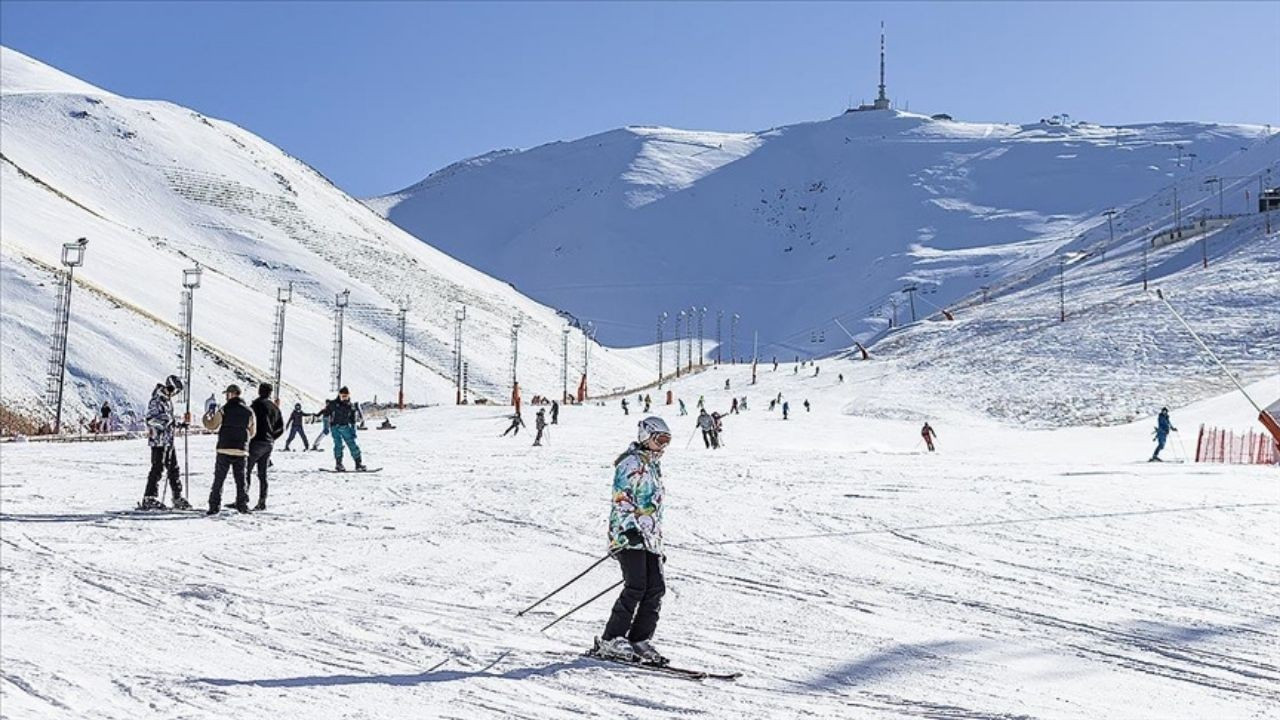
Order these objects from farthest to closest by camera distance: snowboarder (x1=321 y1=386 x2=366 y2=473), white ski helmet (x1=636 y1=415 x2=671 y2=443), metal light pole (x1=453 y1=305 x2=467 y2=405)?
metal light pole (x1=453 y1=305 x2=467 y2=405) < snowboarder (x1=321 y1=386 x2=366 y2=473) < white ski helmet (x1=636 y1=415 x2=671 y2=443)

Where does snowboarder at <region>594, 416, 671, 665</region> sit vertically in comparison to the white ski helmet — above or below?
below

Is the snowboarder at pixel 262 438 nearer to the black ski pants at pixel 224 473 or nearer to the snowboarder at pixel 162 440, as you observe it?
the black ski pants at pixel 224 473

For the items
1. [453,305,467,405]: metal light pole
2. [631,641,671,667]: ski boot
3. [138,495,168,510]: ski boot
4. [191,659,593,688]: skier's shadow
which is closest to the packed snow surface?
[191,659,593,688]: skier's shadow

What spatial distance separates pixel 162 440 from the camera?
52.2 ft

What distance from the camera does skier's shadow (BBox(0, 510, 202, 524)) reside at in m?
15.6

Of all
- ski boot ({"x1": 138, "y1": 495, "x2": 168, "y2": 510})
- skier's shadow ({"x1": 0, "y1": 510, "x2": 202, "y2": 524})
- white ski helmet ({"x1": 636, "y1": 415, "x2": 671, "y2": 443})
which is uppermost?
white ski helmet ({"x1": 636, "y1": 415, "x2": 671, "y2": 443})

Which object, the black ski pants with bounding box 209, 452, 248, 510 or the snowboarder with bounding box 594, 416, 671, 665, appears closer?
the snowboarder with bounding box 594, 416, 671, 665

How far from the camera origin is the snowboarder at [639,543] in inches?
329

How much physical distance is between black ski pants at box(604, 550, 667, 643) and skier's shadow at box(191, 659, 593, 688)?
43cm

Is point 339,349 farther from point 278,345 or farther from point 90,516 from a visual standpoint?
point 90,516

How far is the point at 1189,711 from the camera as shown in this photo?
7.58 meters

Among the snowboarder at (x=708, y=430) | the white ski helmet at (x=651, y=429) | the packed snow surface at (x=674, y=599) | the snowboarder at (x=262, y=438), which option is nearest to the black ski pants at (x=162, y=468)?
the packed snow surface at (x=674, y=599)

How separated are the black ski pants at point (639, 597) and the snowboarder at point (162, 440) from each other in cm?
892

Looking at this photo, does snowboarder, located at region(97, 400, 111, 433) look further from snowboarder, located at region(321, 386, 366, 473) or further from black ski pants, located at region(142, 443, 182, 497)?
black ski pants, located at region(142, 443, 182, 497)
